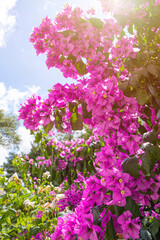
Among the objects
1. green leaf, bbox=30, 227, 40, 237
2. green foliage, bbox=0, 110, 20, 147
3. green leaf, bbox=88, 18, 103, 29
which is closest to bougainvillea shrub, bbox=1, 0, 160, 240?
green leaf, bbox=88, 18, 103, 29

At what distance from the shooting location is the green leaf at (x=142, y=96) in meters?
0.97

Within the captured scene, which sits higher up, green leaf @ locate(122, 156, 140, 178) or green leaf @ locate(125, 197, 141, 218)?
green leaf @ locate(122, 156, 140, 178)

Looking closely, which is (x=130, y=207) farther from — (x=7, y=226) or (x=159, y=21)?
(x=7, y=226)

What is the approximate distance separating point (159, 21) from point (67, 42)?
2.27 ft

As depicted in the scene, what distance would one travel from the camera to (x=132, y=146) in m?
1.16

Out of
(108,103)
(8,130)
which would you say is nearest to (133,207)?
(108,103)

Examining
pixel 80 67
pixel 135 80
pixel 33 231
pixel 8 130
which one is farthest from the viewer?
pixel 8 130

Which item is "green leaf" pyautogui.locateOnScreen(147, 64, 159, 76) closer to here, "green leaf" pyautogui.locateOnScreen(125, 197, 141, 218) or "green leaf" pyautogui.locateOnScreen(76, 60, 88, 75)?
"green leaf" pyautogui.locateOnScreen(76, 60, 88, 75)

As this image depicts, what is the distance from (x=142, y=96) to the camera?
98cm

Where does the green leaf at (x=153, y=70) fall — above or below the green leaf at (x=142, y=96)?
above

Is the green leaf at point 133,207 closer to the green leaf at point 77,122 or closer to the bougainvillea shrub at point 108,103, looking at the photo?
the bougainvillea shrub at point 108,103

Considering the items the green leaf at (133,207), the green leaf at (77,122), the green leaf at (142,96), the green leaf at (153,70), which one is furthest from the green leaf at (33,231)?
the green leaf at (153,70)

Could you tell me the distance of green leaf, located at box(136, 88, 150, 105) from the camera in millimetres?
971

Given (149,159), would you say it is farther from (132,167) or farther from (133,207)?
(133,207)
